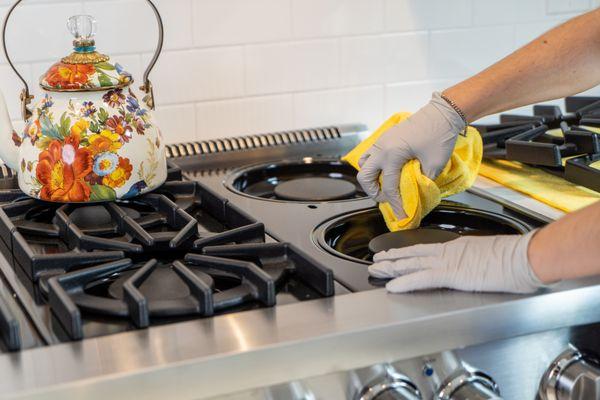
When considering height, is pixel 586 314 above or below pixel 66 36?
below

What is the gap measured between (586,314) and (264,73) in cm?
92

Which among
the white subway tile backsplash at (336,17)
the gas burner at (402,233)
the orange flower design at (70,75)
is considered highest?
the white subway tile backsplash at (336,17)

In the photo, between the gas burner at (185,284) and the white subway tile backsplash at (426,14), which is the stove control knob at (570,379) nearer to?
the gas burner at (185,284)

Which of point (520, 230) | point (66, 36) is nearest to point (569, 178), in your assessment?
point (520, 230)

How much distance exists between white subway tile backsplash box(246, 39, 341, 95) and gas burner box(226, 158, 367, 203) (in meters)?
0.22

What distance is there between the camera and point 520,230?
1256 mm

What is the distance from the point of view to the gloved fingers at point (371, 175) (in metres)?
1.32

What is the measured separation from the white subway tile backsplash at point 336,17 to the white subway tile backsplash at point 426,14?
3 cm

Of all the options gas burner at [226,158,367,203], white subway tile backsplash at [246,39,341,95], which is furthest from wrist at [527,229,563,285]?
white subway tile backsplash at [246,39,341,95]

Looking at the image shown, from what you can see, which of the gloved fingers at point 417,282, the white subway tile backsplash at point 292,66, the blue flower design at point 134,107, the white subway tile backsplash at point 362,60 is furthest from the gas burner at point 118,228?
the white subway tile backsplash at point 362,60

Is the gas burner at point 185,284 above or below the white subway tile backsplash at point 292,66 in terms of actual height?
below

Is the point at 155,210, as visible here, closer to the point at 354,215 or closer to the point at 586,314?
the point at 354,215

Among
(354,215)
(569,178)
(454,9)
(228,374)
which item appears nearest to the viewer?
(228,374)

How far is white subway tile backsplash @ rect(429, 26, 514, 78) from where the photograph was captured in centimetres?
193
